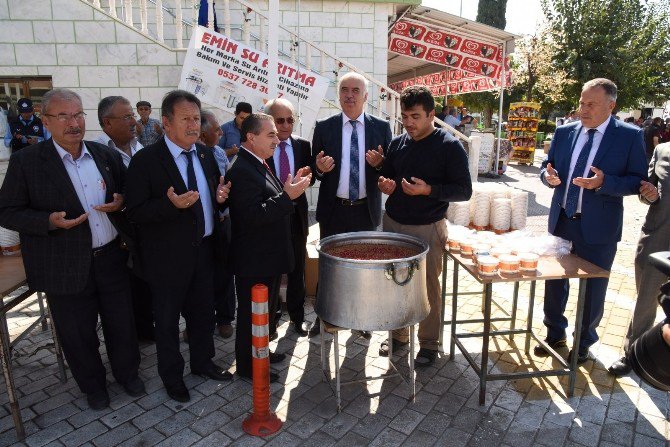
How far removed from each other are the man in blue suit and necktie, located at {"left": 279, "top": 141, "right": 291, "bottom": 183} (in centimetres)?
220

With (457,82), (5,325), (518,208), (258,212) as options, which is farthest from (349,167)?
(457,82)

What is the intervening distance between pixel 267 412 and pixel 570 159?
3009 mm

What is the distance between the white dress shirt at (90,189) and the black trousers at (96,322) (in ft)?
0.37

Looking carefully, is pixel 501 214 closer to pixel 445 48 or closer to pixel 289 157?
pixel 289 157

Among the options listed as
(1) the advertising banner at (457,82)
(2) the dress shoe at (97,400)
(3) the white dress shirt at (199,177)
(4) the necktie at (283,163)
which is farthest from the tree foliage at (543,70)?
(2) the dress shoe at (97,400)

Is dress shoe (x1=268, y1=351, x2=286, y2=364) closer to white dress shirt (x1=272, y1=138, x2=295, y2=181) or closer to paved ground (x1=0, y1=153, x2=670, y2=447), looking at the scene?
paved ground (x1=0, y1=153, x2=670, y2=447)

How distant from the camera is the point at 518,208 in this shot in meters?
4.41

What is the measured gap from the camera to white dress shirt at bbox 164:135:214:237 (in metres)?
3.15

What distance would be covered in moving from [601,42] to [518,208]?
20324 mm

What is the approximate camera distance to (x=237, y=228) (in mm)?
3309

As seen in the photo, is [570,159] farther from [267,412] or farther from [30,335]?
[30,335]

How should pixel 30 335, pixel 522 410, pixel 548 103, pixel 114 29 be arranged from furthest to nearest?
pixel 548 103 → pixel 114 29 → pixel 30 335 → pixel 522 410

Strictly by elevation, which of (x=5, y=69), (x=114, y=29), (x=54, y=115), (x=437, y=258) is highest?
(x=114, y=29)

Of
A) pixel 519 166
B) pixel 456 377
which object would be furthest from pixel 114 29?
pixel 519 166
